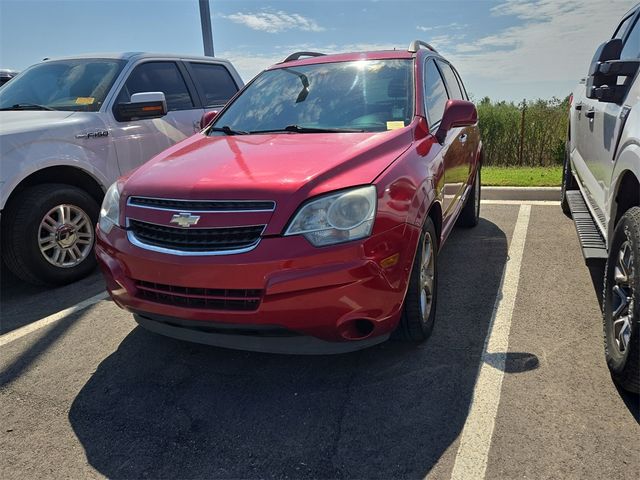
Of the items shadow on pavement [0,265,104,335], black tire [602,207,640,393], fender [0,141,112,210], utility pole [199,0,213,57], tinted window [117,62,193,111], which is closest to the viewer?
black tire [602,207,640,393]

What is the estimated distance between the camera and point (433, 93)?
3.96 metres

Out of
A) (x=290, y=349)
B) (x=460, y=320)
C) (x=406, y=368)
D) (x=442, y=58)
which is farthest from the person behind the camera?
(x=442, y=58)

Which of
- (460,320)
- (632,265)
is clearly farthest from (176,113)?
(632,265)

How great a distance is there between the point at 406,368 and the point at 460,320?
78 centimetres

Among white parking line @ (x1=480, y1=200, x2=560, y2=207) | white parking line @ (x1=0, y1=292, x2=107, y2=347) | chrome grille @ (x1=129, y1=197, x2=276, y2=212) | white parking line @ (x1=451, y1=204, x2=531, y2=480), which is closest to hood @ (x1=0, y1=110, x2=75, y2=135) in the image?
white parking line @ (x1=0, y1=292, x2=107, y2=347)

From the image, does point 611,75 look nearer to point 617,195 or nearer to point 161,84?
point 617,195

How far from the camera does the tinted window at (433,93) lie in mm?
3691

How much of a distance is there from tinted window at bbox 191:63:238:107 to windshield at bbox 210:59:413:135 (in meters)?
2.12

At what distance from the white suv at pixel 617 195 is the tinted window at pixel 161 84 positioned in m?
4.14

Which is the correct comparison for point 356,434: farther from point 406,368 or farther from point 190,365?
point 190,365

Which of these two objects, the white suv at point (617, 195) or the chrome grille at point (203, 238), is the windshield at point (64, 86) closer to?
the chrome grille at point (203, 238)

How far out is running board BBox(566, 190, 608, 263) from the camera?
123 inches

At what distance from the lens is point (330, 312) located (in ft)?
7.98

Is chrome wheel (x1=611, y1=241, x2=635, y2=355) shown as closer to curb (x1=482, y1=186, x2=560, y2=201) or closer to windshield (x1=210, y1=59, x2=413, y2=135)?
windshield (x1=210, y1=59, x2=413, y2=135)
